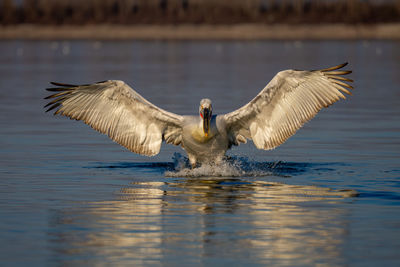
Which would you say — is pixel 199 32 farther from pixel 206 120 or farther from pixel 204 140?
pixel 206 120

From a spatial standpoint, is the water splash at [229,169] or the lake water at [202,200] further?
the water splash at [229,169]

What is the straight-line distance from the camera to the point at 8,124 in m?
23.6

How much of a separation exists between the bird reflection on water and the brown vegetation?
10208 centimetres

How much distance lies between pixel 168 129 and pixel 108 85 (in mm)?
1418

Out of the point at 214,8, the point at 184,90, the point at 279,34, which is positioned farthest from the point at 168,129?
the point at 214,8

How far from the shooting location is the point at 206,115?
16016 mm

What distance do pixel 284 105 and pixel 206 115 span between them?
56.7 inches

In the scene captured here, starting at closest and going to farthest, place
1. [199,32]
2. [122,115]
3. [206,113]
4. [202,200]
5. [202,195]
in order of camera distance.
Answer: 1. [202,200]
2. [202,195]
3. [206,113]
4. [122,115]
5. [199,32]

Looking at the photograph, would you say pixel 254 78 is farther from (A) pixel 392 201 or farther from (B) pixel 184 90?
(A) pixel 392 201

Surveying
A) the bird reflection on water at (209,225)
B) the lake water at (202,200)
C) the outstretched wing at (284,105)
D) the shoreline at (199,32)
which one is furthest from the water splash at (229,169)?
the shoreline at (199,32)

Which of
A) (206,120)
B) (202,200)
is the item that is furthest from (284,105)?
(202,200)

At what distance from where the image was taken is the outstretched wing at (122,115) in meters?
16.7

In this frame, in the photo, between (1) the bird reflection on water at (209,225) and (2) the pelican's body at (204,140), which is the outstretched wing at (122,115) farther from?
(1) the bird reflection on water at (209,225)

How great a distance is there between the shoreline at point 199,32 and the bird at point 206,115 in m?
94.5
